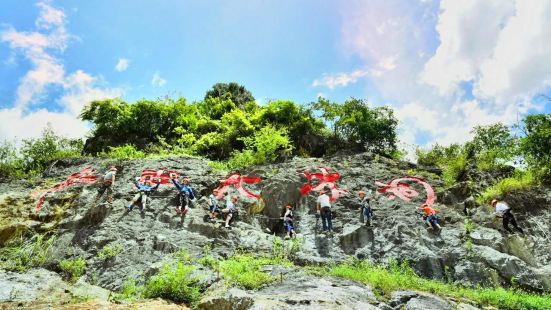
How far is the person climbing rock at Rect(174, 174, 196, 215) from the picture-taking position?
15.6 meters

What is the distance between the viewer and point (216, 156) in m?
24.8

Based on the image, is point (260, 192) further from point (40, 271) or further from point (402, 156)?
point (402, 156)

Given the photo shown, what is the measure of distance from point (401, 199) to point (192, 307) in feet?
32.3

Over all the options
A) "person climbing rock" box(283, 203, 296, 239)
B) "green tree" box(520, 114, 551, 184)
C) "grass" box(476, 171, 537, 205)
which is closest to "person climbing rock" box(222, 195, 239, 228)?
"person climbing rock" box(283, 203, 296, 239)

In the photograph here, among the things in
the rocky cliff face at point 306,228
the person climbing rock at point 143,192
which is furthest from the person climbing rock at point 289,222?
the person climbing rock at point 143,192

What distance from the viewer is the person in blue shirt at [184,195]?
15602 mm

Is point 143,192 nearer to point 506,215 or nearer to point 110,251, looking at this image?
point 110,251

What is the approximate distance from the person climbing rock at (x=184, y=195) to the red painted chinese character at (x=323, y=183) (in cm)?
438

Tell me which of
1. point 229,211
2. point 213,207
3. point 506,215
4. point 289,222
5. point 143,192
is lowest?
point 289,222

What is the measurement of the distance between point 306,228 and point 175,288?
652cm

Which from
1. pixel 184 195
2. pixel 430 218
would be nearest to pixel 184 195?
pixel 184 195

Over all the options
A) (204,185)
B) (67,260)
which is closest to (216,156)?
(204,185)

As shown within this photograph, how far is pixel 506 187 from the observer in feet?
56.0

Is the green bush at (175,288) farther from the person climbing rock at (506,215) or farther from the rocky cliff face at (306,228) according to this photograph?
the person climbing rock at (506,215)
